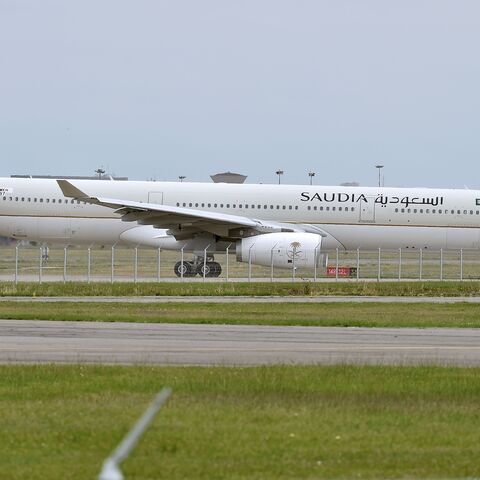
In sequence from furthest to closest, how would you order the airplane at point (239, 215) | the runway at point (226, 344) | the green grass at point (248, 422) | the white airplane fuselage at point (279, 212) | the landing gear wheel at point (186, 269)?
1. the white airplane fuselage at point (279, 212)
2. the airplane at point (239, 215)
3. the landing gear wheel at point (186, 269)
4. the runway at point (226, 344)
5. the green grass at point (248, 422)

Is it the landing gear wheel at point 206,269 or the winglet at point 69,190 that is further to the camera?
the landing gear wheel at point 206,269

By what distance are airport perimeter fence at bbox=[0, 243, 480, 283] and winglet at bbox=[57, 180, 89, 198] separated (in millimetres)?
1981

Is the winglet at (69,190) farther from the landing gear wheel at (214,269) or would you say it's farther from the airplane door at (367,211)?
the airplane door at (367,211)

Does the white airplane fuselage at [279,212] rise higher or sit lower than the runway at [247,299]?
higher

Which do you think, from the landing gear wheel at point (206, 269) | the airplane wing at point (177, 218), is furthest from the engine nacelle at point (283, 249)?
the landing gear wheel at point (206, 269)

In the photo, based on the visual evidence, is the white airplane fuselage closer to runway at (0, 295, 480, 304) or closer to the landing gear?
the landing gear

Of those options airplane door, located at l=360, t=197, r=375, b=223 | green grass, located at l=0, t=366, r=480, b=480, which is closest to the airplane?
airplane door, located at l=360, t=197, r=375, b=223

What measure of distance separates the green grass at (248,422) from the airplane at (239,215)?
2738 centimetres

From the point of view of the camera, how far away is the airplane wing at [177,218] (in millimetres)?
40062

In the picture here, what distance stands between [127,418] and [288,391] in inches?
98.7

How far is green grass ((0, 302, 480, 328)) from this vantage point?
23.9m

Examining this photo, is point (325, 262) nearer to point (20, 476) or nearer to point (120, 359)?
point (120, 359)

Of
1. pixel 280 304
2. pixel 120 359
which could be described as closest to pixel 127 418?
pixel 120 359

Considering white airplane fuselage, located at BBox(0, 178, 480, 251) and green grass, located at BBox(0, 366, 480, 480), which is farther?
white airplane fuselage, located at BBox(0, 178, 480, 251)
